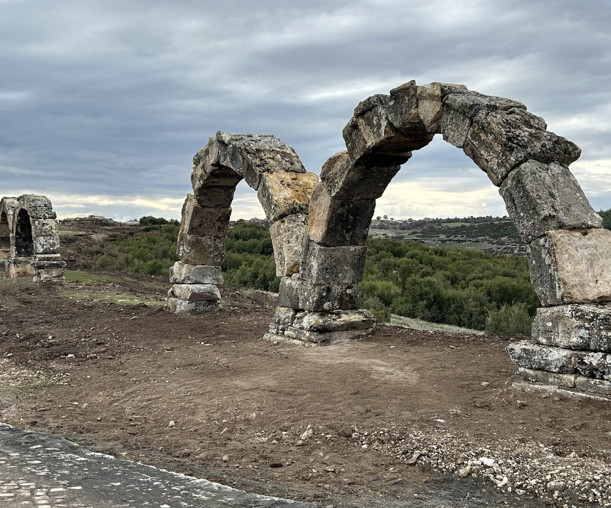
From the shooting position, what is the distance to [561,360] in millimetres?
5633

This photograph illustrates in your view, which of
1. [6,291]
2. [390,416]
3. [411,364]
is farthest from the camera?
[6,291]

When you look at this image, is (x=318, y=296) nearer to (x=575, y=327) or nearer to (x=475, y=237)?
(x=575, y=327)

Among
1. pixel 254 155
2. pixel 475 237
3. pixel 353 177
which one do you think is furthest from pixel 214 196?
pixel 475 237

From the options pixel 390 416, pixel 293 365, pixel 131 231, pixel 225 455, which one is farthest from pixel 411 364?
pixel 131 231

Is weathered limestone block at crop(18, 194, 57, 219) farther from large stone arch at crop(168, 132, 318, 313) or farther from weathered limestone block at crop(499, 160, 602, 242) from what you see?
weathered limestone block at crop(499, 160, 602, 242)

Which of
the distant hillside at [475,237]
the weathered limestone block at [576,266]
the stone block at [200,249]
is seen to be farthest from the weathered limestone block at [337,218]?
the distant hillside at [475,237]

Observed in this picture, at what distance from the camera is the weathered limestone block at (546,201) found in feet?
19.4

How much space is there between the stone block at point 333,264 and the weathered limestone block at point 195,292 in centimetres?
387

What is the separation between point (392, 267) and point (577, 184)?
15292mm

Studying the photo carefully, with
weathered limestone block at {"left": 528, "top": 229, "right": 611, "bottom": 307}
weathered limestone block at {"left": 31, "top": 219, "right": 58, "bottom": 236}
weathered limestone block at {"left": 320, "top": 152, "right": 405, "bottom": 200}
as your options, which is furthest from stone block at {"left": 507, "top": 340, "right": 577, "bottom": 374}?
weathered limestone block at {"left": 31, "top": 219, "right": 58, "bottom": 236}

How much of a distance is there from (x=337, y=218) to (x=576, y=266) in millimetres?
3947

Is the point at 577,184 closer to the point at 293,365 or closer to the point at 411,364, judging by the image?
the point at 411,364

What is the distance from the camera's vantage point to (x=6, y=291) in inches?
→ 675

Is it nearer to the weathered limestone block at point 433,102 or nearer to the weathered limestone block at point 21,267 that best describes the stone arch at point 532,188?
the weathered limestone block at point 433,102
